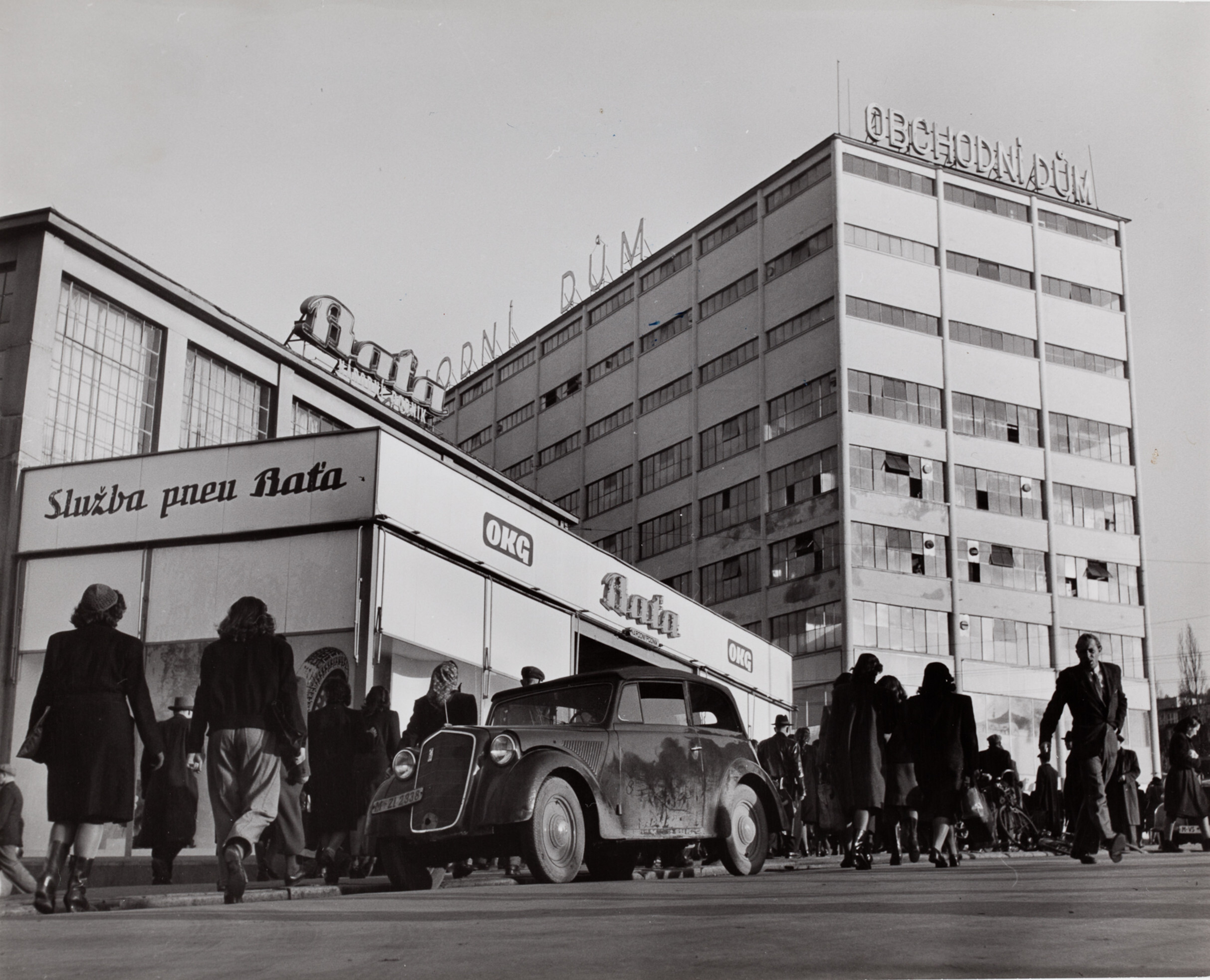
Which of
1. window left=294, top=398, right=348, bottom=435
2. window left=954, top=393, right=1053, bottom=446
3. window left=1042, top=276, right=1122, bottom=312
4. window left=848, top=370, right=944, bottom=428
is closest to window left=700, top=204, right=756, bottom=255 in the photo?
window left=848, top=370, right=944, bottom=428

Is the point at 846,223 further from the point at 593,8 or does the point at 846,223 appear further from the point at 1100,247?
the point at 593,8

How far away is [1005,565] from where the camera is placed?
41.8m

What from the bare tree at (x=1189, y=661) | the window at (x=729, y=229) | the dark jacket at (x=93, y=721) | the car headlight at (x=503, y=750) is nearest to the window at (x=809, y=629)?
the window at (x=729, y=229)

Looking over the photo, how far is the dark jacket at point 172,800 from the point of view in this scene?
1138 centimetres

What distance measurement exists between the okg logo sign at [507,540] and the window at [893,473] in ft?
86.3

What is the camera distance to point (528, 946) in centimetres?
597

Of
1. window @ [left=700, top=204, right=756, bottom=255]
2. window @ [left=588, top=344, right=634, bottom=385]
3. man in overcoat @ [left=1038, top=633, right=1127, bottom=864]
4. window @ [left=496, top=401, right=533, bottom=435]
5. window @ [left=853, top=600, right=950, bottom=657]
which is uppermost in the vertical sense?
window @ [left=700, top=204, right=756, bottom=255]

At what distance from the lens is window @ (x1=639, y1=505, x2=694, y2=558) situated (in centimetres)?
5600

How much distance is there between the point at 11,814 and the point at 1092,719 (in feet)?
26.0

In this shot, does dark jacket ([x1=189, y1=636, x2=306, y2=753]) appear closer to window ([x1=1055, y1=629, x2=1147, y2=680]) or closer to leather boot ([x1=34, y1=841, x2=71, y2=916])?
leather boot ([x1=34, y1=841, x2=71, y2=916])

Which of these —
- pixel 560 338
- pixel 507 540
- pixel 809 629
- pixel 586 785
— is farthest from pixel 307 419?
pixel 560 338

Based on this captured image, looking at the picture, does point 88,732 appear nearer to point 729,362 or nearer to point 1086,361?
point 1086,361

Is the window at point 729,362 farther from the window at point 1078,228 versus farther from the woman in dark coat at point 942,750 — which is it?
the woman in dark coat at point 942,750

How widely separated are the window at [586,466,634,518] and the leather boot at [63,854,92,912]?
49.4 metres
